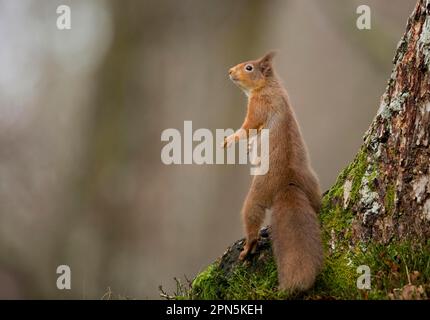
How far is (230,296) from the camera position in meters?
3.81

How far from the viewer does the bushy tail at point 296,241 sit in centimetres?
360

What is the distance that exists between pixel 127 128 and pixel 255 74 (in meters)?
3.52

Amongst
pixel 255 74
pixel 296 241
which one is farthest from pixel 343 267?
pixel 255 74

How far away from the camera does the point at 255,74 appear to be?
4.70 meters

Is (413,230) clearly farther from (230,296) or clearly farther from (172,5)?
(172,5)

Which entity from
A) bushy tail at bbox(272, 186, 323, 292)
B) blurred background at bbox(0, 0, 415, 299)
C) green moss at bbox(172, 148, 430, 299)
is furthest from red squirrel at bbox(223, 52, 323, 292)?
blurred background at bbox(0, 0, 415, 299)

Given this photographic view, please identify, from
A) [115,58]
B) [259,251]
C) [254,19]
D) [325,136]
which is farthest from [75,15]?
[259,251]

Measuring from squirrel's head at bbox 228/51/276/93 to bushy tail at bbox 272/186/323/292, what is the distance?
0.97 metres

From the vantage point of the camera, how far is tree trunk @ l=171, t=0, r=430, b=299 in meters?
3.63

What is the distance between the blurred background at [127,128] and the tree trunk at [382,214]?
3792 millimetres

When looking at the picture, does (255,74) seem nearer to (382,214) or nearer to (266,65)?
(266,65)

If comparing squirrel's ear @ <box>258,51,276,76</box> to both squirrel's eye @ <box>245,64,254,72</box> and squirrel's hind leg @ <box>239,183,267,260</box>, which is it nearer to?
squirrel's eye @ <box>245,64,254,72</box>

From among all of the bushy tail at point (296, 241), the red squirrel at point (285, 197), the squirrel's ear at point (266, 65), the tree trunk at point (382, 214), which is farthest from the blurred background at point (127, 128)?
the bushy tail at point (296, 241)

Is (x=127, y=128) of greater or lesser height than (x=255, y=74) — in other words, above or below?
below
